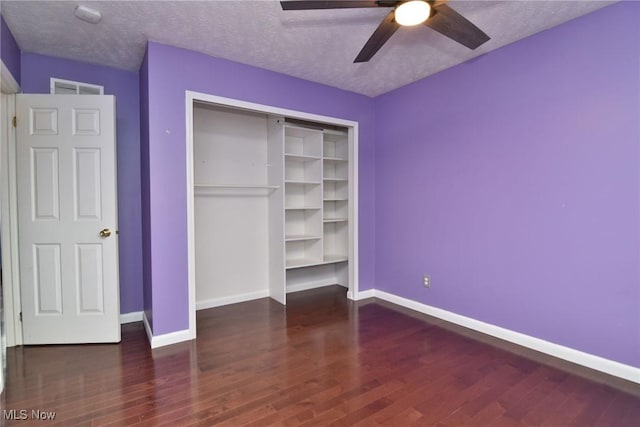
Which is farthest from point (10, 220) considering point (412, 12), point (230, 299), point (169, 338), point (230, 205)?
point (412, 12)

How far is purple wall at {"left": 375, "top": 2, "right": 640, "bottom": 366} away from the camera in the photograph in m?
2.29

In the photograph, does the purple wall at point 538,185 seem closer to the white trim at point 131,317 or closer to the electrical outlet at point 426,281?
the electrical outlet at point 426,281

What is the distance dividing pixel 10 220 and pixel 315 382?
2831 mm

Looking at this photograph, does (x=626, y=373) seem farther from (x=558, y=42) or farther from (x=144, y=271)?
(x=144, y=271)

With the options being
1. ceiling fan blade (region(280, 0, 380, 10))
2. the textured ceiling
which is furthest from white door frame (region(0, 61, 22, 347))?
ceiling fan blade (region(280, 0, 380, 10))

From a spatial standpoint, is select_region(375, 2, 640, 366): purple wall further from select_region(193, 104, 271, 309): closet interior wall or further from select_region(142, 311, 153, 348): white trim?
select_region(142, 311, 153, 348): white trim

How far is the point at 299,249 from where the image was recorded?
450cm

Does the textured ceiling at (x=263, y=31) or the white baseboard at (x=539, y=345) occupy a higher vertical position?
the textured ceiling at (x=263, y=31)

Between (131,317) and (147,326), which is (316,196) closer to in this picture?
(147,326)

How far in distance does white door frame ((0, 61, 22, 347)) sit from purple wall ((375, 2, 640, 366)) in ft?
12.3

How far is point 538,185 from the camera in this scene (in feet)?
8.84

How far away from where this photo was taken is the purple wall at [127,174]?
330cm

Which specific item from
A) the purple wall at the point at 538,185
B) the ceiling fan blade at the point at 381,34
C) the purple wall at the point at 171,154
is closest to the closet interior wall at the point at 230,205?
the purple wall at the point at 171,154

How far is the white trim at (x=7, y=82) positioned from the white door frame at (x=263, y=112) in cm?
126
